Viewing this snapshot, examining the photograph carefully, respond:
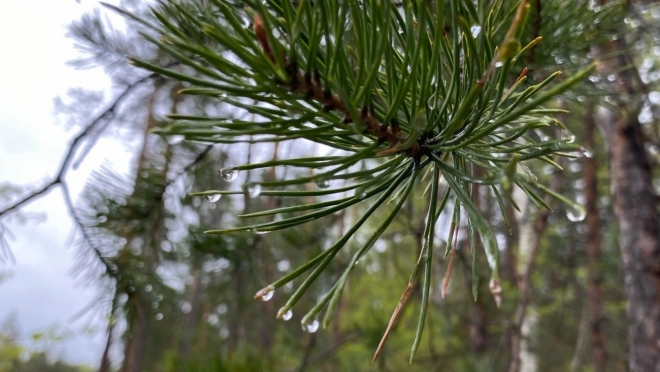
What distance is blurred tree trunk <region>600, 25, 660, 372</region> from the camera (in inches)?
37.2

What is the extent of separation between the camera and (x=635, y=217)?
1.04m

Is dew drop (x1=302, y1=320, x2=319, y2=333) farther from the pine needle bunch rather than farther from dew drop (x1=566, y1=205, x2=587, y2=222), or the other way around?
dew drop (x1=566, y1=205, x2=587, y2=222)

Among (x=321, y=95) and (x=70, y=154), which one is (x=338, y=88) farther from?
(x=70, y=154)

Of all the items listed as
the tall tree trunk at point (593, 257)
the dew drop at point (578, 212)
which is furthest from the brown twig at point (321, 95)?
the tall tree trunk at point (593, 257)

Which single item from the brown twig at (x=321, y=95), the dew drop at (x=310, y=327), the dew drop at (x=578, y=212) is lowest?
the dew drop at (x=310, y=327)

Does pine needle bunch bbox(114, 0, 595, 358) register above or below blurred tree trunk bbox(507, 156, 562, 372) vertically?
above

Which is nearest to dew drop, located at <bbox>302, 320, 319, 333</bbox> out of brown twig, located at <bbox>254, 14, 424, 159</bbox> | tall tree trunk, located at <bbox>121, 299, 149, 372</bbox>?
brown twig, located at <bbox>254, 14, 424, 159</bbox>

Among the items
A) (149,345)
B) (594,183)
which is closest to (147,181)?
(594,183)

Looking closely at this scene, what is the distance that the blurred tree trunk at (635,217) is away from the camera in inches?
37.2

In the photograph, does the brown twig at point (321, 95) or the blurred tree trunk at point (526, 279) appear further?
the blurred tree trunk at point (526, 279)

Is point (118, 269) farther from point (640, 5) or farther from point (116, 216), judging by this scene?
point (640, 5)

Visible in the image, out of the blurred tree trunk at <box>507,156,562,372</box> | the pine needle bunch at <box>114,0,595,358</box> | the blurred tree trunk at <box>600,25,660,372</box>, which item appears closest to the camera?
the pine needle bunch at <box>114,0,595,358</box>

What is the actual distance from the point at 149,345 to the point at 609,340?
5360 mm

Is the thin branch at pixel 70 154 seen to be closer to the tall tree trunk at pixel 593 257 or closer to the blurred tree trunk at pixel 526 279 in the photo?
the blurred tree trunk at pixel 526 279
